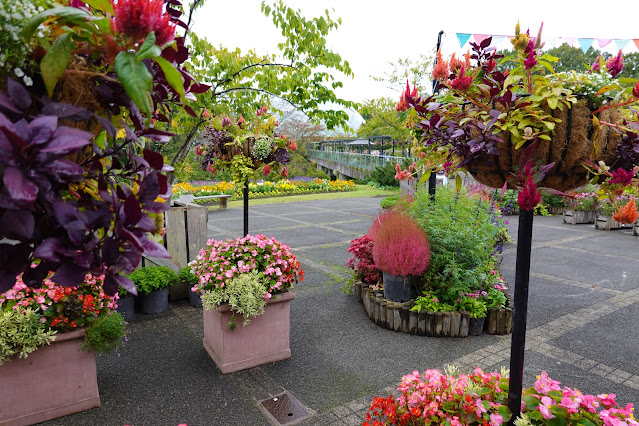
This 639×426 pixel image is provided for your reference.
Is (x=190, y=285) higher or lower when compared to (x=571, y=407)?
lower

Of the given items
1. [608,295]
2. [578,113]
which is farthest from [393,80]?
[578,113]

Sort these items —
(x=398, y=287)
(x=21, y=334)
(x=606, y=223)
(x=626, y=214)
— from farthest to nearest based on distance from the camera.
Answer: (x=606, y=223) → (x=398, y=287) → (x=626, y=214) → (x=21, y=334)

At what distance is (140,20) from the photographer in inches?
29.4

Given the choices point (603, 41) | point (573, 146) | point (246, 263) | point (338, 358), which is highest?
point (603, 41)

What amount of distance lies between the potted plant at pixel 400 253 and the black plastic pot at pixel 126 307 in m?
2.90

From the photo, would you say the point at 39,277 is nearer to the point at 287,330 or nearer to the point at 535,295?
the point at 287,330

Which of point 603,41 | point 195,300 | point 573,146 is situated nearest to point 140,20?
point 573,146

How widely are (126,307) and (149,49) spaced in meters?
4.76

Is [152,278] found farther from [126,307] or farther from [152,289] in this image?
[126,307]

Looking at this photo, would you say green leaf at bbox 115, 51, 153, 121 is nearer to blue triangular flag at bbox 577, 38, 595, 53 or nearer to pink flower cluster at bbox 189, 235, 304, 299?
pink flower cluster at bbox 189, 235, 304, 299

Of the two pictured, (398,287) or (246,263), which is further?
(398,287)

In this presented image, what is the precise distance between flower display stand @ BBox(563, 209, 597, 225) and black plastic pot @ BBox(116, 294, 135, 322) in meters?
12.5

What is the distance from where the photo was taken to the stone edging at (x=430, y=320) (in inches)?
181

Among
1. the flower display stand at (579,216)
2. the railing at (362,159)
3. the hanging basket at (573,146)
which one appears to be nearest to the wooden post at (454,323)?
the hanging basket at (573,146)
